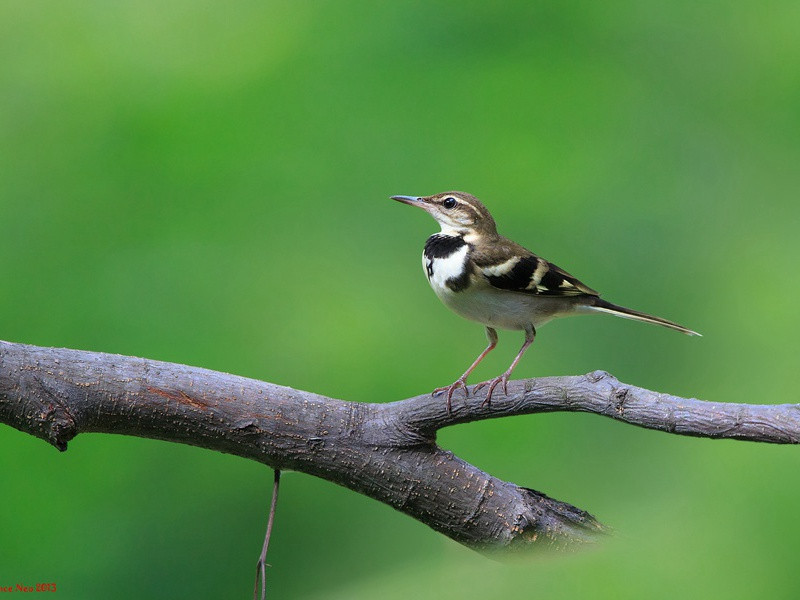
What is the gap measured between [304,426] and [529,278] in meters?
0.61

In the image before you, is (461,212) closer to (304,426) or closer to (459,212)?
(459,212)

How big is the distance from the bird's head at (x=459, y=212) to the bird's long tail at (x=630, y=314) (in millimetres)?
316

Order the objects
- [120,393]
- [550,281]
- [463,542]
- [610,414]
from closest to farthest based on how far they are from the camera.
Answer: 1. [610,414]
2. [120,393]
3. [463,542]
4. [550,281]

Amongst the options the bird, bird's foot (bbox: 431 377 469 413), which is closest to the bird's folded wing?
the bird

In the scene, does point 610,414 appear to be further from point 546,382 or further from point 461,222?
point 461,222

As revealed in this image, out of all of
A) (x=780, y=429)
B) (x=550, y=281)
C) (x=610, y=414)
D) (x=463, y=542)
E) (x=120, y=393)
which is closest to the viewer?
(x=780, y=429)

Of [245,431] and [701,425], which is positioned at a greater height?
[701,425]

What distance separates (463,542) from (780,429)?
2.29ft

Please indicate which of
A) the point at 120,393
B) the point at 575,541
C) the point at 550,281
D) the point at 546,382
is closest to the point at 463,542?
the point at 575,541

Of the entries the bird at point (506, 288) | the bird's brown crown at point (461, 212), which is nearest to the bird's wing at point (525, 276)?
the bird at point (506, 288)

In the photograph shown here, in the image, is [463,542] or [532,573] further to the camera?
[463,542]

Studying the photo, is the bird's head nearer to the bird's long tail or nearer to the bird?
the bird

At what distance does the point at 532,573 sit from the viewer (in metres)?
0.56

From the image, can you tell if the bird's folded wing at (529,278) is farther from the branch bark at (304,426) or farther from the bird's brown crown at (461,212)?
the branch bark at (304,426)
